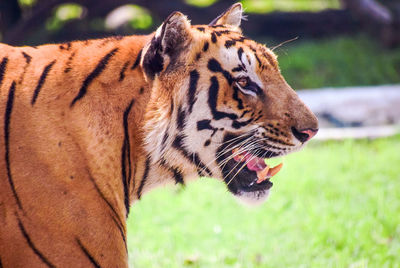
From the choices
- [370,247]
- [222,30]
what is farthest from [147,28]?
[222,30]

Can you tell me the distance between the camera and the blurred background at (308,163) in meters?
3.74

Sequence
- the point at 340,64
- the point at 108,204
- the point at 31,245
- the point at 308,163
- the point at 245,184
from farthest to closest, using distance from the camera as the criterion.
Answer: the point at 340,64
the point at 308,163
the point at 245,184
the point at 108,204
the point at 31,245

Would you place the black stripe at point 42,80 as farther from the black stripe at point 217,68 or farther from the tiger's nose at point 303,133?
the tiger's nose at point 303,133

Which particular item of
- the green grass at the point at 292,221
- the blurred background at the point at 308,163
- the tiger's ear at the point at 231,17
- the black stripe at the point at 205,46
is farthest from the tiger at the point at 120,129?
the green grass at the point at 292,221

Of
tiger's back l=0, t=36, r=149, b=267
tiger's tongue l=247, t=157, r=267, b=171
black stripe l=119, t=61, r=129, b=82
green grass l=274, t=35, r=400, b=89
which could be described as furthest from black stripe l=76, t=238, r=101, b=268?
green grass l=274, t=35, r=400, b=89

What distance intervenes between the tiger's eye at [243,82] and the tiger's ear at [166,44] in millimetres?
268

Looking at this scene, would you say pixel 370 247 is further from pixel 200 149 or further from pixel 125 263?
pixel 125 263

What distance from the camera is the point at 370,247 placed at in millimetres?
3691

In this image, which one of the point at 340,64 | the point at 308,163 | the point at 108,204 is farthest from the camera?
the point at 340,64

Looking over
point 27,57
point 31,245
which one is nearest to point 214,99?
point 27,57

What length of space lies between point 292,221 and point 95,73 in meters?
2.48

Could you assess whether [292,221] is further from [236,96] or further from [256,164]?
[236,96]

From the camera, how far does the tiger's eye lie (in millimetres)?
2250

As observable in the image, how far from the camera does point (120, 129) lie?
7.02 ft
